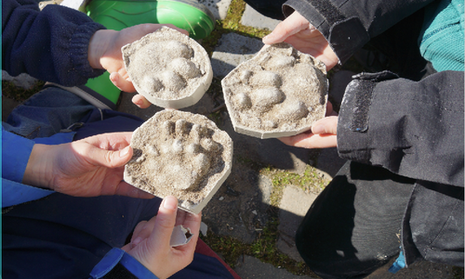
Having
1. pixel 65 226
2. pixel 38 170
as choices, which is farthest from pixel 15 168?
pixel 65 226

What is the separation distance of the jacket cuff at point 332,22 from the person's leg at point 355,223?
2.42 ft

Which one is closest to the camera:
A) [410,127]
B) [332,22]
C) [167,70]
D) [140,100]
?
[410,127]

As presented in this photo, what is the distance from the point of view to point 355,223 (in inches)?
67.6

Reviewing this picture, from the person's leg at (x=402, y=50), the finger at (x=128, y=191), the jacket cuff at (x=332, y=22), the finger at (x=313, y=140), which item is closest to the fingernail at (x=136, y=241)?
the finger at (x=128, y=191)

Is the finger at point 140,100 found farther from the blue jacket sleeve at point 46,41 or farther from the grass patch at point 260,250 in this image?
the grass patch at point 260,250

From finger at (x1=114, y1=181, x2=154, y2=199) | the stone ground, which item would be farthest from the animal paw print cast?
the stone ground

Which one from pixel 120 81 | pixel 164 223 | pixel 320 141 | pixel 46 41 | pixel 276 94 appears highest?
pixel 46 41

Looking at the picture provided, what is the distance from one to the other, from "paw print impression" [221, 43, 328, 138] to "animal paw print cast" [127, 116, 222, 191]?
0.67 ft

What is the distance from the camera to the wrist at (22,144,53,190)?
1.47 metres

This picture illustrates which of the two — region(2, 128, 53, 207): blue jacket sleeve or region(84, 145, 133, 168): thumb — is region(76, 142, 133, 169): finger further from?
region(2, 128, 53, 207): blue jacket sleeve

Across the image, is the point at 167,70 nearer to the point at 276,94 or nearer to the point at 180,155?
the point at 180,155

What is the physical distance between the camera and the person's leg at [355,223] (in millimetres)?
1636

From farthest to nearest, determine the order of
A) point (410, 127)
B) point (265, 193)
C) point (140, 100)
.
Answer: point (265, 193), point (140, 100), point (410, 127)

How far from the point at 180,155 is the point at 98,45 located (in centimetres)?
96
